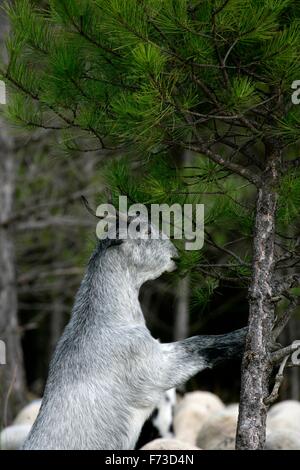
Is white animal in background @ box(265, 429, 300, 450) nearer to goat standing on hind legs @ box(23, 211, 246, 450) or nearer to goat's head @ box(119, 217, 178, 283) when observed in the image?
goat standing on hind legs @ box(23, 211, 246, 450)

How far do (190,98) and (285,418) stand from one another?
4.55 meters

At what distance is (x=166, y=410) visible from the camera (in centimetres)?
828

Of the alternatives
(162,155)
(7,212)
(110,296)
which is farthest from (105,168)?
(7,212)

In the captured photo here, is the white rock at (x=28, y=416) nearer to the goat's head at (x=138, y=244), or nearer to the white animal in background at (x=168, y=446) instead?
the white animal in background at (x=168, y=446)

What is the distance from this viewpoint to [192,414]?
9219mm

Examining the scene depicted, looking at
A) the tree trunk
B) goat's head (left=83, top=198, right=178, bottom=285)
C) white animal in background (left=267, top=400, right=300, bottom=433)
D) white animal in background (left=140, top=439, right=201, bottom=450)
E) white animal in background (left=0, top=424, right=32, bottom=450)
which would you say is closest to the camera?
the tree trunk

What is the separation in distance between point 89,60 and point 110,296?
136 centimetres

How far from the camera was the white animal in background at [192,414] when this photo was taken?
894 cm

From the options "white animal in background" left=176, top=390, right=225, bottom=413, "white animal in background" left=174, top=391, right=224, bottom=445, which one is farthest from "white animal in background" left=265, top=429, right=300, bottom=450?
"white animal in background" left=176, top=390, right=225, bottom=413

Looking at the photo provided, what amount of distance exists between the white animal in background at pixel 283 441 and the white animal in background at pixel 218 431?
579mm

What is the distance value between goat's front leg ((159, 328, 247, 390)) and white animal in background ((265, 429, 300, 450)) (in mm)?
1735

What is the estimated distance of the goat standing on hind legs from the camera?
494 centimetres

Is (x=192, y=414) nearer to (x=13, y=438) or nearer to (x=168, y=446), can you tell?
(x=13, y=438)

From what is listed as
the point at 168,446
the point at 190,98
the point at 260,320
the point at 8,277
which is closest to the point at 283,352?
the point at 260,320
